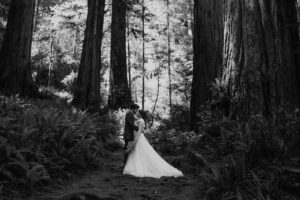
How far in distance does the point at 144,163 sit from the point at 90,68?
8272 mm

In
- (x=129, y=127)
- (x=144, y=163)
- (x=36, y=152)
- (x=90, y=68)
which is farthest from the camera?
(x=90, y=68)

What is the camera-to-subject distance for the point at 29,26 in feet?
45.6

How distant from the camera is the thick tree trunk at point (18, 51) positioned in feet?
42.4

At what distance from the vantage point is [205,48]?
401 inches

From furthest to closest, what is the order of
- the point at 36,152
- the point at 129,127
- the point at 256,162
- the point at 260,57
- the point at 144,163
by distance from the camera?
the point at 129,127, the point at 144,163, the point at 260,57, the point at 36,152, the point at 256,162

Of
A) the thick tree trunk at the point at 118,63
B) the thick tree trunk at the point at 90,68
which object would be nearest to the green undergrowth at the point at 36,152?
the thick tree trunk at the point at 90,68

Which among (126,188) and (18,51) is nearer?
(126,188)

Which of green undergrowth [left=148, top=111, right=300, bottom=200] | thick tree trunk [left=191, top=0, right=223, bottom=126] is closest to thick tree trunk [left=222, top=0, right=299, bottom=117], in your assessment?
green undergrowth [left=148, top=111, right=300, bottom=200]

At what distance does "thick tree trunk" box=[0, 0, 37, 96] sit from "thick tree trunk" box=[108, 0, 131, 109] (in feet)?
18.7

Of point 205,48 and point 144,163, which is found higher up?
point 205,48

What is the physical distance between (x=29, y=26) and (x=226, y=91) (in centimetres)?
963

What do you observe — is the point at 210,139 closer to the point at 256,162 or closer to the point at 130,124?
the point at 130,124

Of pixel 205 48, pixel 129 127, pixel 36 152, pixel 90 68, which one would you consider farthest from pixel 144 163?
pixel 90 68

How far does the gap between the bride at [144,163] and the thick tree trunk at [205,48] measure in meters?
2.32
